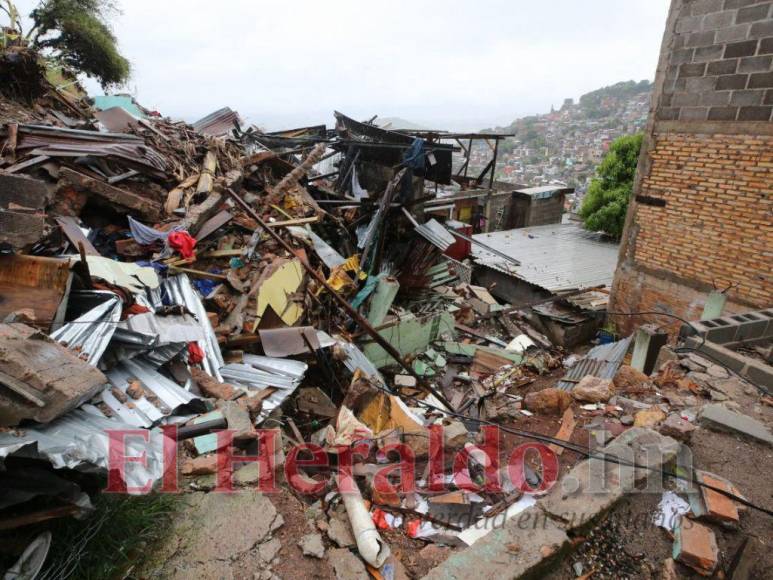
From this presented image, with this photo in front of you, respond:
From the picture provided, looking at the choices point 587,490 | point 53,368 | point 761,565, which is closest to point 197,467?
point 53,368

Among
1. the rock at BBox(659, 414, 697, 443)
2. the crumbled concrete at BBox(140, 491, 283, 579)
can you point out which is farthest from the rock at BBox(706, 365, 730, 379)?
the crumbled concrete at BBox(140, 491, 283, 579)

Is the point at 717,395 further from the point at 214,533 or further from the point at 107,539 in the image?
the point at 107,539

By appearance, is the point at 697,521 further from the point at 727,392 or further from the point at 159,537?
the point at 159,537

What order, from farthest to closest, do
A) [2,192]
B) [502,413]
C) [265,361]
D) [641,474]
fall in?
[502,413], [265,361], [2,192], [641,474]

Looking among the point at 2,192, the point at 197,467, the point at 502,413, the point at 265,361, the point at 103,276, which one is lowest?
the point at 502,413

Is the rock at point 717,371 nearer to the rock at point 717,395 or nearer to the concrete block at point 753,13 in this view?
the rock at point 717,395

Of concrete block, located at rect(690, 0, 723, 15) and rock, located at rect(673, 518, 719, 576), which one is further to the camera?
concrete block, located at rect(690, 0, 723, 15)

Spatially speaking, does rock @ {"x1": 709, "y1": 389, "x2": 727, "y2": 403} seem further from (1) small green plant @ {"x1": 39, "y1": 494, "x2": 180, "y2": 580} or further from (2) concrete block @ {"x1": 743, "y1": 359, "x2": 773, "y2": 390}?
(1) small green plant @ {"x1": 39, "y1": 494, "x2": 180, "y2": 580}

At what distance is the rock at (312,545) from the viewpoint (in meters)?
2.88

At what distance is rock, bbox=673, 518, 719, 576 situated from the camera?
281 cm

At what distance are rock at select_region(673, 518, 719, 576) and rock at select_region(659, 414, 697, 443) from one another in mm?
965

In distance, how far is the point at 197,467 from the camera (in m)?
3.28

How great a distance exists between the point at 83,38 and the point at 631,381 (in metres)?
26.8

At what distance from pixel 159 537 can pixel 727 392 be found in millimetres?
5871
